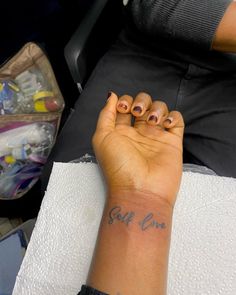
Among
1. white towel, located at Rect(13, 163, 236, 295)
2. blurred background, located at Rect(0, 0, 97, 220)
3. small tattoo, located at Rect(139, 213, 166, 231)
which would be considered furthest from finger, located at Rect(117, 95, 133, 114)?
blurred background, located at Rect(0, 0, 97, 220)

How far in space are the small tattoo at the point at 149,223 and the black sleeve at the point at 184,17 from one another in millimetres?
464

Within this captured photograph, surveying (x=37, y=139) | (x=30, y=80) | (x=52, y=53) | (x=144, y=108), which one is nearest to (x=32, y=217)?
(x=37, y=139)

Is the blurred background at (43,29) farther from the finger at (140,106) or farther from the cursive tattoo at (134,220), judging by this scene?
the cursive tattoo at (134,220)

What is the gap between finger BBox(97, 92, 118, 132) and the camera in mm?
724

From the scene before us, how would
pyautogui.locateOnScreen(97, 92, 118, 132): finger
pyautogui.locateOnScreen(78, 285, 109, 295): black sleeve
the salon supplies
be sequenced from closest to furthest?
pyautogui.locateOnScreen(78, 285, 109, 295): black sleeve
pyautogui.locateOnScreen(97, 92, 118, 132): finger
the salon supplies

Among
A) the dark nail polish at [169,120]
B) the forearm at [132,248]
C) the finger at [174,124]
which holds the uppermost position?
the dark nail polish at [169,120]

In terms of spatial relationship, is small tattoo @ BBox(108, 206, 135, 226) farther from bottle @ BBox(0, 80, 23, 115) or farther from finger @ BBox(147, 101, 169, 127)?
bottle @ BBox(0, 80, 23, 115)

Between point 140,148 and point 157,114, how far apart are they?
96 mm

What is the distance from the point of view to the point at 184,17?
86 cm

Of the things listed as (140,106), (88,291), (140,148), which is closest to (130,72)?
(140,106)

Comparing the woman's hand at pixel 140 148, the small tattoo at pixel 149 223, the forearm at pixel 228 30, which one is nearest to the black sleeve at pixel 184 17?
the forearm at pixel 228 30

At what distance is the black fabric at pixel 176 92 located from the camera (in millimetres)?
869

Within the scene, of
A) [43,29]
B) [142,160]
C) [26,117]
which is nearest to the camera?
[142,160]

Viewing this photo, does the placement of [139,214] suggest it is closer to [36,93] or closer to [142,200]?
[142,200]
